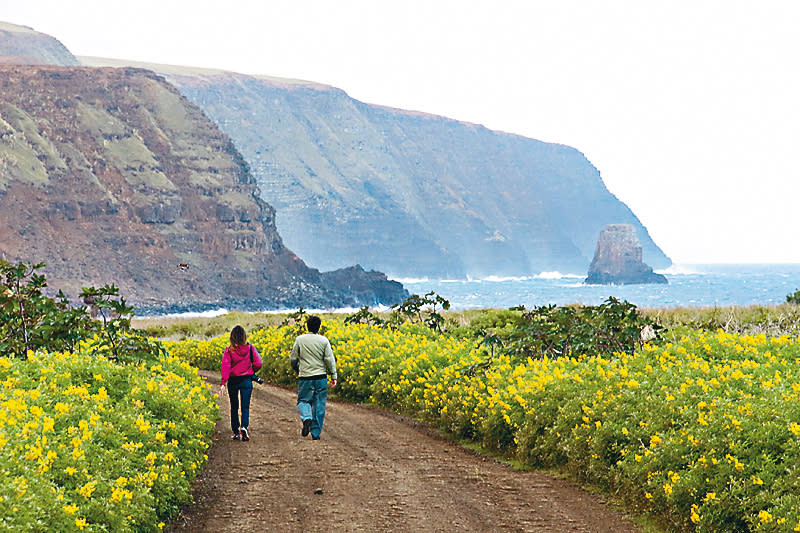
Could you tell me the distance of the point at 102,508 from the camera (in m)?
6.58

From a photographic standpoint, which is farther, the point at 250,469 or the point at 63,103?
the point at 63,103

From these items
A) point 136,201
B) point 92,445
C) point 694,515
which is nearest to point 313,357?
point 92,445

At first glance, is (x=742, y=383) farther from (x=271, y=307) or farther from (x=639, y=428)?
(x=271, y=307)

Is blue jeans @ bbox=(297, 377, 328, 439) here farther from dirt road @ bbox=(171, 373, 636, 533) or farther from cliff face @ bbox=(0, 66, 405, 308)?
cliff face @ bbox=(0, 66, 405, 308)

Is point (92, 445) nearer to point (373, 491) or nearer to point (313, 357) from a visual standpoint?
point (373, 491)

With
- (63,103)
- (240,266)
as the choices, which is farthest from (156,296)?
(63,103)

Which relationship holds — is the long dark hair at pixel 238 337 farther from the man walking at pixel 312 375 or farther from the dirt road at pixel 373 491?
the dirt road at pixel 373 491

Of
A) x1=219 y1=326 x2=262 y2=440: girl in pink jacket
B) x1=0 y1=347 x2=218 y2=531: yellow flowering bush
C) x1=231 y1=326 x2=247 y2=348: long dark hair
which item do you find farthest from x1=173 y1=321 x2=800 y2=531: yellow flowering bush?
x1=0 y1=347 x2=218 y2=531: yellow flowering bush

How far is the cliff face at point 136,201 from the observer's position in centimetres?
14138

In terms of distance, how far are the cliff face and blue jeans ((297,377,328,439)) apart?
5231 inches

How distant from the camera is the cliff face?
141375mm

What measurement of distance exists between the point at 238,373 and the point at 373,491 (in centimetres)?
409

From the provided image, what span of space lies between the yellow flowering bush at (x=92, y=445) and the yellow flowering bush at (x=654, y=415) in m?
4.34

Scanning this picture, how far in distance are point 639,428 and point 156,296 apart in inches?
5665
